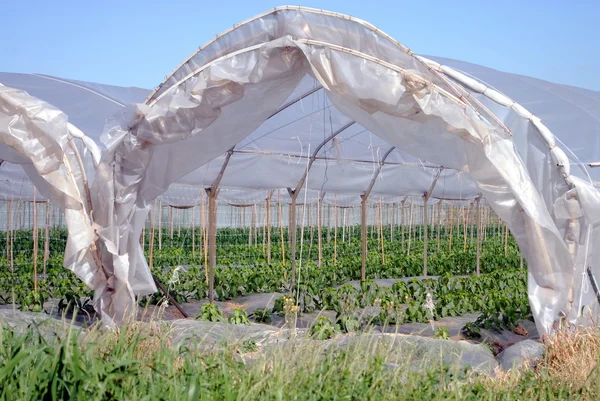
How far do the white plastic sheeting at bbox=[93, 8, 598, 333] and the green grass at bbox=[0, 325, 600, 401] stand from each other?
168 centimetres

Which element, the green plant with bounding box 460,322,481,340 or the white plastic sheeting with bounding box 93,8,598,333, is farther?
the green plant with bounding box 460,322,481,340

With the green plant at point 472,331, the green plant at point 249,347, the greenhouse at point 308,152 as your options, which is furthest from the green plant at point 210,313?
the green plant at point 472,331

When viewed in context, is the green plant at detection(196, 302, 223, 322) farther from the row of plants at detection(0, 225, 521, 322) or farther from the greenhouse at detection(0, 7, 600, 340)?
the row of plants at detection(0, 225, 521, 322)

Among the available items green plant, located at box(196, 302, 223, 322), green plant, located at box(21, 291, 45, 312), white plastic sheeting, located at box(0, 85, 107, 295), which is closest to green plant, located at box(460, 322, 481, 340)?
green plant, located at box(196, 302, 223, 322)

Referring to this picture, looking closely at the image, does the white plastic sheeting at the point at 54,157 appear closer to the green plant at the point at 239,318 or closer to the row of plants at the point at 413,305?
the green plant at the point at 239,318

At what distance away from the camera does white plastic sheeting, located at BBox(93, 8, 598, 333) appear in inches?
240

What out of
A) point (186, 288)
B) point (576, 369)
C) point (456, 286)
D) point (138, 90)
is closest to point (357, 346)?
point (576, 369)

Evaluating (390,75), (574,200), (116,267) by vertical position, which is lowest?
(116,267)

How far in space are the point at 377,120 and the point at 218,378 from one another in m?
3.54

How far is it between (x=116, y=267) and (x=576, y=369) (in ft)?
13.2

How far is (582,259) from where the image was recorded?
21.0ft

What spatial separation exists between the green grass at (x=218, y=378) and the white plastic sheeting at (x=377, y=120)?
1684 mm

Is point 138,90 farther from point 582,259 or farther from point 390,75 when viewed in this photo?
point 582,259

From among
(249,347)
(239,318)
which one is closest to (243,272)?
(239,318)
